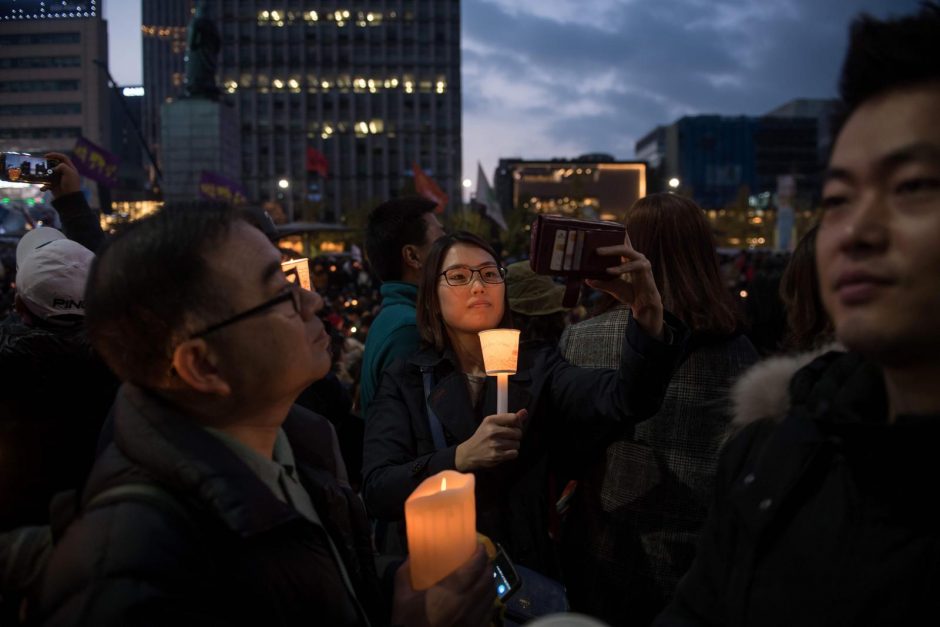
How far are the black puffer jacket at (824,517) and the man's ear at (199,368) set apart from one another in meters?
1.07

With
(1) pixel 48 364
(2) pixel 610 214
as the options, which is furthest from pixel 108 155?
(2) pixel 610 214

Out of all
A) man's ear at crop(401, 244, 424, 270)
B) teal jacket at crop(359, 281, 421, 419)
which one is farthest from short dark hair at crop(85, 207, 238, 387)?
man's ear at crop(401, 244, 424, 270)

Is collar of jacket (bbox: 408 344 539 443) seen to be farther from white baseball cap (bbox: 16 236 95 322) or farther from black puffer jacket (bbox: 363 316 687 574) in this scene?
white baseball cap (bbox: 16 236 95 322)

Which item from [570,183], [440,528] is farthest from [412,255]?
[570,183]

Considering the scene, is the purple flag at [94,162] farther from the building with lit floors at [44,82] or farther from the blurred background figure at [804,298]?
the blurred background figure at [804,298]

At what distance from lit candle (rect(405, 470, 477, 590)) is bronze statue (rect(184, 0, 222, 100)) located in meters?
29.3

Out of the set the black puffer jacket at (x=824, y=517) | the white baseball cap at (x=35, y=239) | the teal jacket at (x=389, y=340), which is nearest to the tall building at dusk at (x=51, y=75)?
the white baseball cap at (x=35, y=239)

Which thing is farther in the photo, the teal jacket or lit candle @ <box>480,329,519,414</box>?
the teal jacket

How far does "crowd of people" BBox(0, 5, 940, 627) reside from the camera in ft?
3.43

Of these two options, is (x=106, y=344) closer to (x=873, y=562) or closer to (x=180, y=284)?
(x=180, y=284)

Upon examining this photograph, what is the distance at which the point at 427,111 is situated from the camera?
88500 mm

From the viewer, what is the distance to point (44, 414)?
94.0 inches

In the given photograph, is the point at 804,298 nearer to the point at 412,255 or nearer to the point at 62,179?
the point at 412,255

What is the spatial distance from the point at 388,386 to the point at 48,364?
3.98ft
